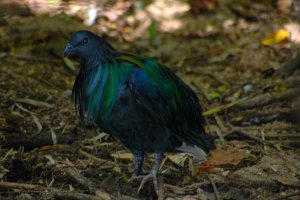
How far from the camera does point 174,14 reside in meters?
9.27

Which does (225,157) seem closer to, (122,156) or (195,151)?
(195,151)

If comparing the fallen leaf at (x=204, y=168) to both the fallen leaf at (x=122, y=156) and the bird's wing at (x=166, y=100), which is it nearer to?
the bird's wing at (x=166, y=100)

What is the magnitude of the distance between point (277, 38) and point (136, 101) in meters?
4.02

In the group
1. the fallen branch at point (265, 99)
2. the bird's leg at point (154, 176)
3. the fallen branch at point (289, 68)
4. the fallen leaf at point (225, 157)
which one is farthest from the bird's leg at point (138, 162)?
the fallen branch at point (289, 68)

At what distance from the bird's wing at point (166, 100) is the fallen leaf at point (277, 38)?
3112 mm

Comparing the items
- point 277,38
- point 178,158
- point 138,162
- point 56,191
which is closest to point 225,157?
point 178,158

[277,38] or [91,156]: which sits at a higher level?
[277,38]

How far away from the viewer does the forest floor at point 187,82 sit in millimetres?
5211

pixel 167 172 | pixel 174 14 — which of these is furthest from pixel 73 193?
pixel 174 14

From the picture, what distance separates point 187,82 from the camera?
759 cm

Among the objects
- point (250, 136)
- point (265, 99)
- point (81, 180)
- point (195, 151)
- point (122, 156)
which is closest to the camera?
point (81, 180)

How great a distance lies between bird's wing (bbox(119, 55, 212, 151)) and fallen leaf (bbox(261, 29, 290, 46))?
10.2 feet

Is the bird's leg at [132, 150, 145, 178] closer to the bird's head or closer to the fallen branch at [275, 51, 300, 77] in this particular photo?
the bird's head

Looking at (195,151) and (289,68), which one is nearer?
(195,151)
